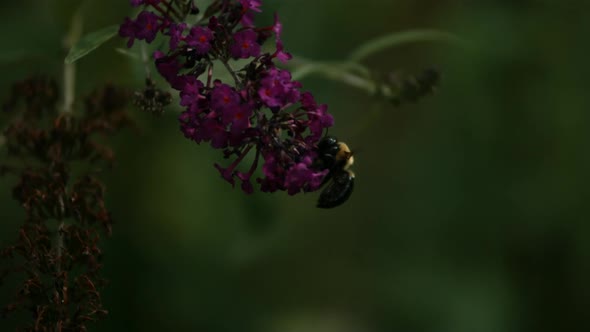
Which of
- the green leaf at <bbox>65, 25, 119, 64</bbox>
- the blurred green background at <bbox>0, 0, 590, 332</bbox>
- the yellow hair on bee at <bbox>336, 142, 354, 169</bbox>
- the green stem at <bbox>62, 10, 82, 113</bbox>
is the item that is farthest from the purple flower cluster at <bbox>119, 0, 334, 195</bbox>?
the blurred green background at <bbox>0, 0, 590, 332</bbox>

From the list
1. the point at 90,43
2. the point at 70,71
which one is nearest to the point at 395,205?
the point at 70,71

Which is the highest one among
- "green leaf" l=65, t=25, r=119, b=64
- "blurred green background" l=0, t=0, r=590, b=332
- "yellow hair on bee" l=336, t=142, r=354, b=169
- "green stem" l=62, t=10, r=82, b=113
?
"green leaf" l=65, t=25, r=119, b=64

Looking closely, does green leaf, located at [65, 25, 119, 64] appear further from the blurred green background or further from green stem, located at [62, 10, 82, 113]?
the blurred green background

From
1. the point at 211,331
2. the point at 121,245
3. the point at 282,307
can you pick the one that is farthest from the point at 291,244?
the point at 121,245

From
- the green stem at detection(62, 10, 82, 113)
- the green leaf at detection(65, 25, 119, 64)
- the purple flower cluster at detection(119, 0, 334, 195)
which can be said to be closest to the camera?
the purple flower cluster at detection(119, 0, 334, 195)

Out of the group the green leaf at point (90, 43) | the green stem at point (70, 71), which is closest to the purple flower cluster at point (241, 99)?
the green leaf at point (90, 43)

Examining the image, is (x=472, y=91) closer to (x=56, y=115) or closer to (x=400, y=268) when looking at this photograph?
(x=400, y=268)
